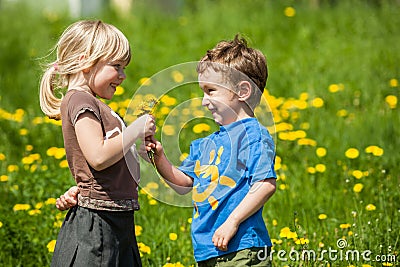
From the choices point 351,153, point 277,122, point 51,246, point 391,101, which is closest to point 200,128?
point 277,122

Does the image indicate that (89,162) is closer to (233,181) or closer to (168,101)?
(233,181)

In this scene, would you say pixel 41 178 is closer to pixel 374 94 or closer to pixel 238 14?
pixel 374 94

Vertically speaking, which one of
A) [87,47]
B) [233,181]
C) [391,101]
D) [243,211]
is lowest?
[243,211]

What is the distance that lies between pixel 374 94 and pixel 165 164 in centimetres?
345

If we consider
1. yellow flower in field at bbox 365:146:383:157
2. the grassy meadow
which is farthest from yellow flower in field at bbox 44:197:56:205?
yellow flower in field at bbox 365:146:383:157

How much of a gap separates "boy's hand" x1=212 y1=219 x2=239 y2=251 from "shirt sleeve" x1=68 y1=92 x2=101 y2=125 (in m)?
0.57

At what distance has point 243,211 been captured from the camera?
2.46m

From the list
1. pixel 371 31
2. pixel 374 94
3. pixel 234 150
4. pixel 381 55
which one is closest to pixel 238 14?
pixel 371 31

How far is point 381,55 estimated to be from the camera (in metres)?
6.64

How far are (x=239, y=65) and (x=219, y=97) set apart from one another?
13 centimetres

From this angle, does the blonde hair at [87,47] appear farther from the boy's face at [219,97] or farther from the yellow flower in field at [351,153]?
the yellow flower in field at [351,153]

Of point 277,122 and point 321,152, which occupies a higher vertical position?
point 277,122

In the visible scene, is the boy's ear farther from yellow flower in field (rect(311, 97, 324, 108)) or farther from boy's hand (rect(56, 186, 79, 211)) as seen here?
yellow flower in field (rect(311, 97, 324, 108))

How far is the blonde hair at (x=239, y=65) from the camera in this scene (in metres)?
2.58
